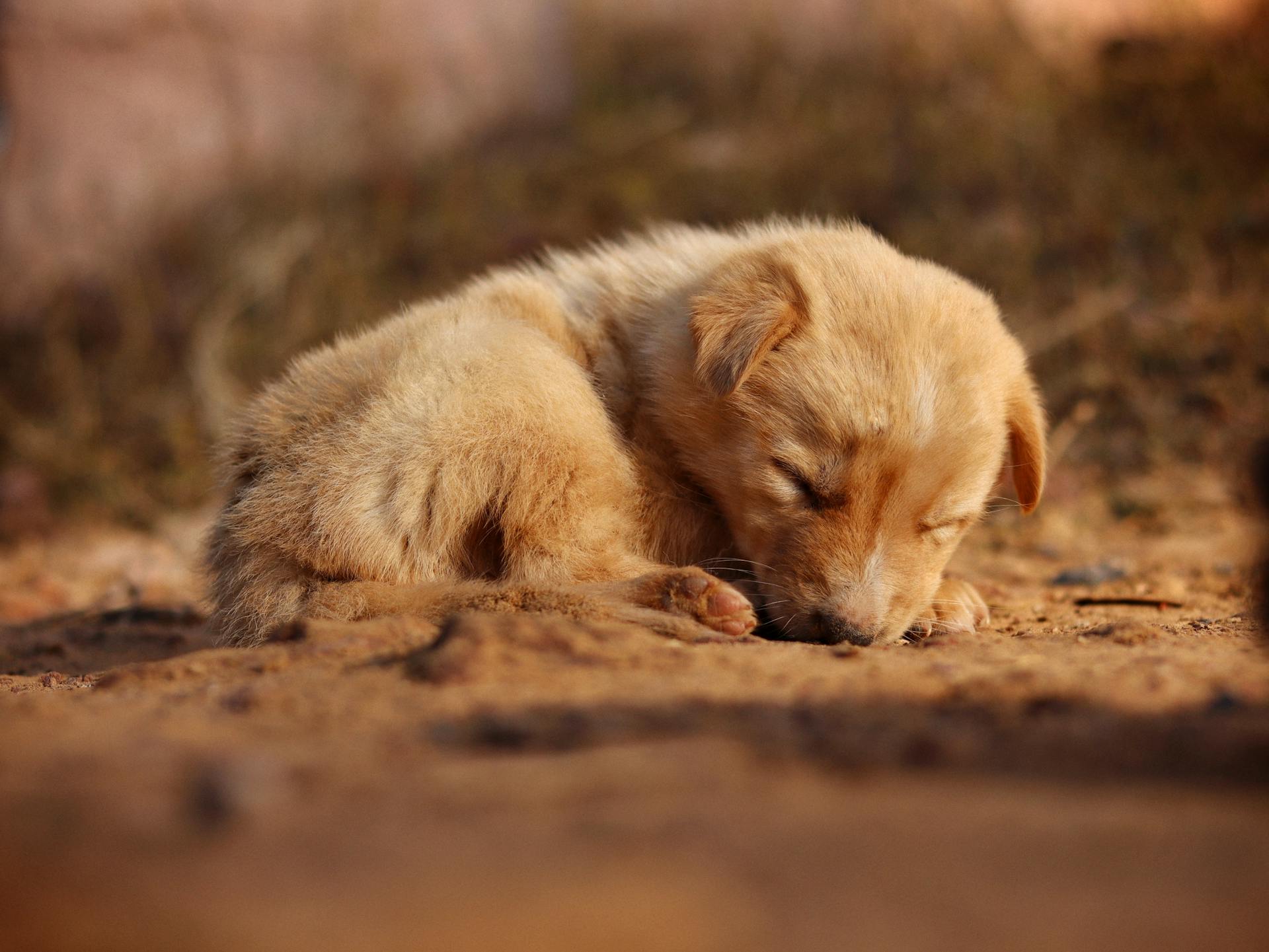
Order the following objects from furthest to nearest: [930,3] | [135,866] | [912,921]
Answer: [930,3]
[135,866]
[912,921]

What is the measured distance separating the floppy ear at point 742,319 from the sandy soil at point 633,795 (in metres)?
0.97

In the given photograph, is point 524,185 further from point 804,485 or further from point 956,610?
point 956,610

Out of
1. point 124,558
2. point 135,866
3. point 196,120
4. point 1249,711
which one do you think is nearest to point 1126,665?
point 1249,711

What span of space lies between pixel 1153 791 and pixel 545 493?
2.16 metres

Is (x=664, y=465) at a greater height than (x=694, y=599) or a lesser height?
greater

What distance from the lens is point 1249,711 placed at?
2.24 meters

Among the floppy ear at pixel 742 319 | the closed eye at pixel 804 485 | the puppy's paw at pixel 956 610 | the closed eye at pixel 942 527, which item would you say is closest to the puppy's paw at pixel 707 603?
the closed eye at pixel 804 485

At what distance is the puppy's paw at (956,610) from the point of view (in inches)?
151

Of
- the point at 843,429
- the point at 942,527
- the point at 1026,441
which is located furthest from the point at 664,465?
the point at 1026,441

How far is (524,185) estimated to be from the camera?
10.4 m

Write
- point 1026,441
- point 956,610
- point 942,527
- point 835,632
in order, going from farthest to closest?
1. point 1026,441
2. point 956,610
3. point 942,527
4. point 835,632

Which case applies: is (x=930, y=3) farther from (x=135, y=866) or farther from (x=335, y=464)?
(x=135, y=866)

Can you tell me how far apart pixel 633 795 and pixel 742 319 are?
2098 millimetres

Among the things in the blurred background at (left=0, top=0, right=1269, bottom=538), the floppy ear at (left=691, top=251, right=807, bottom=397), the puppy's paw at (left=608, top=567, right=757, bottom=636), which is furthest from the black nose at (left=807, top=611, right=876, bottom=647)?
the blurred background at (left=0, top=0, right=1269, bottom=538)
